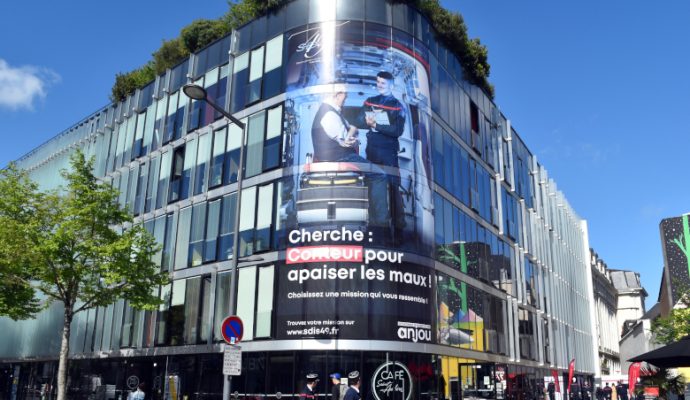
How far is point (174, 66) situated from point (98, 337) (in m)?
15.2

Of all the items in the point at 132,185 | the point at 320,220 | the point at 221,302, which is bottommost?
the point at 221,302

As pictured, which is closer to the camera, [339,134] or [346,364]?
[346,364]

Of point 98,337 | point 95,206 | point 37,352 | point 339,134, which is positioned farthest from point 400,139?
point 37,352

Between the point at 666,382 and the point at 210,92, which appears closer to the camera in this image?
the point at 666,382

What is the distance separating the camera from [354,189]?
79.2 feet

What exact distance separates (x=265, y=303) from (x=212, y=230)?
5.43 meters

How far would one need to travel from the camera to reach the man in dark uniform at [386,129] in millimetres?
24688

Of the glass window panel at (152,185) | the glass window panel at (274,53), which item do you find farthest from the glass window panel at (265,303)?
the glass window panel at (152,185)

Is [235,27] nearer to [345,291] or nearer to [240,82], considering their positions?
[240,82]

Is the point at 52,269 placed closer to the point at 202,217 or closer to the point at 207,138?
the point at 202,217

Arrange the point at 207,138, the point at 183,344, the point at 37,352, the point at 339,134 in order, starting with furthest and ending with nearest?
the point at 37,352 < the point at 207,138 < the point at 183,344 < the point at 339,134

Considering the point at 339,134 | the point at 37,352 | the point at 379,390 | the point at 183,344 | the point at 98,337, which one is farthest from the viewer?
the point at 37,352

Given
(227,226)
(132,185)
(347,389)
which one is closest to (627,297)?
(132,185)

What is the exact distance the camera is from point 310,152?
24906 mm
